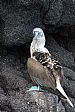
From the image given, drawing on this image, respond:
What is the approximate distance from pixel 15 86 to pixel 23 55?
827 millimetres

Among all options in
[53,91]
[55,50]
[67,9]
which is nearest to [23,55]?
[55,50]

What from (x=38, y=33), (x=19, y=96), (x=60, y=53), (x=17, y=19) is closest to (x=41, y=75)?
(x=38, y=33)

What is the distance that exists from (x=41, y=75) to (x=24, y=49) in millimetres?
1494

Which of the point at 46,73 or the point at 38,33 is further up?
the point at 38,33

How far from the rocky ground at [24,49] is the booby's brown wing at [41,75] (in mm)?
375

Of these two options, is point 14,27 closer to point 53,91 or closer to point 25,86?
A: point 25,86

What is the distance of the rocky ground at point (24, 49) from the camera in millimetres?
5375

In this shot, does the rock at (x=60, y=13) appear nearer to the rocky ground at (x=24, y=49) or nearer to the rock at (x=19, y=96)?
the rocky ground at (x=24, y=49)

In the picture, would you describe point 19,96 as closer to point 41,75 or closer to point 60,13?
point 41,75

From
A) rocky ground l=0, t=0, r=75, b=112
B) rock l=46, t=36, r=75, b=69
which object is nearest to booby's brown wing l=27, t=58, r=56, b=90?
rocky ground l=0, t=0, r=75, b=112

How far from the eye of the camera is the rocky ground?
5.38 metres

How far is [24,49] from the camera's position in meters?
6.31

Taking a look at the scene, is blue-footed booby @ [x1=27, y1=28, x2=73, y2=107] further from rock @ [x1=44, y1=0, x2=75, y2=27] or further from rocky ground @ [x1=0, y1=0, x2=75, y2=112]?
rock @ [x1=44, y1=0, x2=75, y2=27]

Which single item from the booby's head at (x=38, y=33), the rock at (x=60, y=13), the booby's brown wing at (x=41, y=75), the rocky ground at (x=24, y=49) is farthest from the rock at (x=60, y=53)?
the booby's brown wing at (x=41, y=75)
